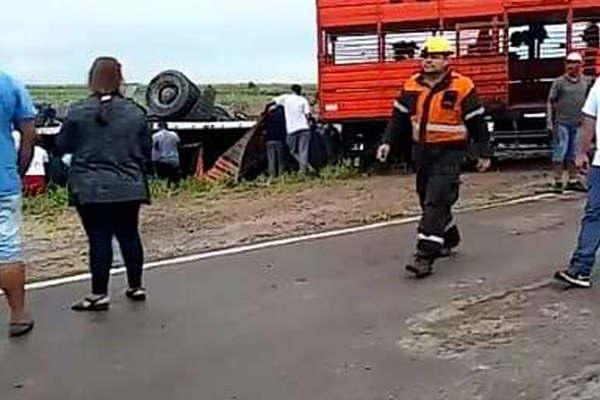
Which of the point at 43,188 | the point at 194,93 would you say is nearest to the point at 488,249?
the point at 43,188

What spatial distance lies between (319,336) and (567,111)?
7876 millimetres

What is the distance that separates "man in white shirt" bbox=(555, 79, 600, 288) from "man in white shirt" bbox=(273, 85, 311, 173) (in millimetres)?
10548

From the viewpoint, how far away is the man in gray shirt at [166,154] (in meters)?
19.7

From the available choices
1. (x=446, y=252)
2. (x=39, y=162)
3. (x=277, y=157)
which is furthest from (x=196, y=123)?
(x=446, y=252)

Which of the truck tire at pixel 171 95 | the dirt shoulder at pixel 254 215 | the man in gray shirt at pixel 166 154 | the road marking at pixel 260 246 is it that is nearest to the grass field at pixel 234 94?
the truck tire at pixel 171 95

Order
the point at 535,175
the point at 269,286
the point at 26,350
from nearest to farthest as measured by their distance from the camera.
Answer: the point at 26,350 < the point at 269,286 < the point at 535,175

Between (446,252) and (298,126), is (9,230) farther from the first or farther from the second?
(298,126)

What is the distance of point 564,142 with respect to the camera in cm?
1415

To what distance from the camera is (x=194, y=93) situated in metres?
22.4

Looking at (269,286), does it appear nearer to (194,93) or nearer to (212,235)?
(212,235)

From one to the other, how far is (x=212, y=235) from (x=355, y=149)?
745 cm

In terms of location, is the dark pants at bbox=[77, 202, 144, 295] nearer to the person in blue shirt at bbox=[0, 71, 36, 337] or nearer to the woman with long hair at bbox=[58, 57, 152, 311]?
the woman with long hair at bbox=[58, 57, 152, 311]

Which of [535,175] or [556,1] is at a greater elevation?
[556,1]

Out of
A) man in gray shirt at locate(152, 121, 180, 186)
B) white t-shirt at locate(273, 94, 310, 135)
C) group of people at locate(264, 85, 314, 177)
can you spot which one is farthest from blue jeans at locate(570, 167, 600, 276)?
man in gray shirt at locate(152, 121, 180, 186)
